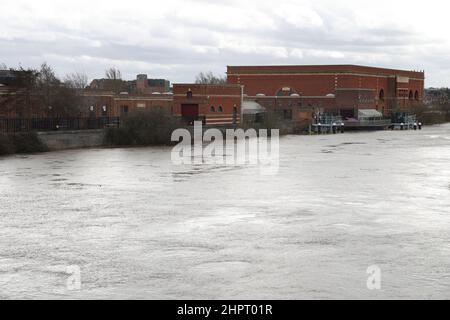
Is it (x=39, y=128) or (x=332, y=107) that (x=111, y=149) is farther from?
(x=332, y=107)

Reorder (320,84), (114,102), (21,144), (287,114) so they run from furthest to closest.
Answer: (320,84) → (287,114) → (114,102) → (21,144)

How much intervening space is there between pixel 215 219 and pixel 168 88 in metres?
122

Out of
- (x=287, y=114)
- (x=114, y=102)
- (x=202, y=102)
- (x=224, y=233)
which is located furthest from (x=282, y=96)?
(x=224, y=233)

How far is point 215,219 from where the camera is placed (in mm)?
18531

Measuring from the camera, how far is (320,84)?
286 feet

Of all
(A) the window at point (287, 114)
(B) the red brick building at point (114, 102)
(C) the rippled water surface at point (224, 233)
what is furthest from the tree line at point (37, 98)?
(A) the window at point (287, 114)

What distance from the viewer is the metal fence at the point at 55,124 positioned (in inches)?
1658

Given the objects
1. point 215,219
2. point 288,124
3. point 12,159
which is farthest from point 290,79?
point 215,219

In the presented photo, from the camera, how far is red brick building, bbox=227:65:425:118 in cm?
8544

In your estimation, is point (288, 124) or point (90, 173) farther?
point (288, 124)

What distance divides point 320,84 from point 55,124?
48.0m

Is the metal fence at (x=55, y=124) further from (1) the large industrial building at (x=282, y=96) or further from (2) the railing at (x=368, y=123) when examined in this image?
(2) the railing at (x=368, y=123)

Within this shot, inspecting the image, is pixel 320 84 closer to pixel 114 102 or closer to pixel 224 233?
pixel 114 102
